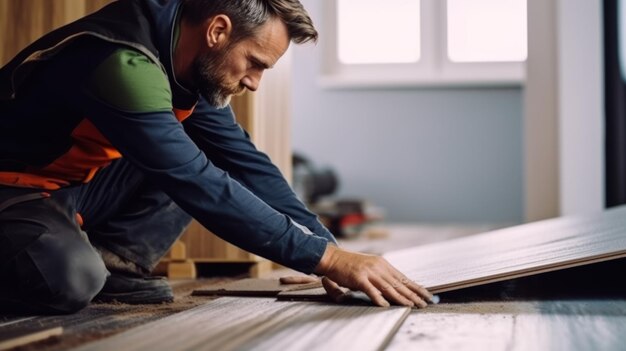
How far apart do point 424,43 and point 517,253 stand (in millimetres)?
4567

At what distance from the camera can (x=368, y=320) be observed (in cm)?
140

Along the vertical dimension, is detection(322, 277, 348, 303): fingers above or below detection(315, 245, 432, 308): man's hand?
below

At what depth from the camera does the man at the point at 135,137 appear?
1.42 m

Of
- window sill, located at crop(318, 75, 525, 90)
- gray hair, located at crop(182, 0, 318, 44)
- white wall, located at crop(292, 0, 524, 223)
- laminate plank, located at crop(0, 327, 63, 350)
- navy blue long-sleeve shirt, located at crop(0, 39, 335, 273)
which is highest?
gray hair, located at crop(182, 0, 318, 44)

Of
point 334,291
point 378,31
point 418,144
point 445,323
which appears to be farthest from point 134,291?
point 378,31

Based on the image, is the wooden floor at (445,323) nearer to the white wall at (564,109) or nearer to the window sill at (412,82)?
the white wall at (564,109)

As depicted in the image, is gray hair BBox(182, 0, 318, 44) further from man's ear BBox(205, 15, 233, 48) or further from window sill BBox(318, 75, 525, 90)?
window sill BBox(318, 75, 525, 90)

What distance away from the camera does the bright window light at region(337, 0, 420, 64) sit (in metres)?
6.35

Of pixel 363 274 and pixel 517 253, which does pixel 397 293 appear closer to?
pixel 363 274

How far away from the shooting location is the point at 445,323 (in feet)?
4.68

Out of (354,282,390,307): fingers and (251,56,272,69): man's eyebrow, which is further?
(251,56,272,69): man's eyebrow

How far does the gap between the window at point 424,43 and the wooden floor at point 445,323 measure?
14.7ft

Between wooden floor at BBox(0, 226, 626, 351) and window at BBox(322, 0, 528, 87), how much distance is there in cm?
448

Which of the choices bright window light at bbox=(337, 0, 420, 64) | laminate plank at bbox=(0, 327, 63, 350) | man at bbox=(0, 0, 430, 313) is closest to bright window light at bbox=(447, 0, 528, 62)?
bright window light at bbox=(337, 0, 420, 64)
